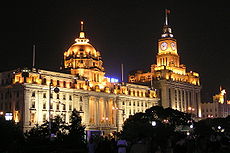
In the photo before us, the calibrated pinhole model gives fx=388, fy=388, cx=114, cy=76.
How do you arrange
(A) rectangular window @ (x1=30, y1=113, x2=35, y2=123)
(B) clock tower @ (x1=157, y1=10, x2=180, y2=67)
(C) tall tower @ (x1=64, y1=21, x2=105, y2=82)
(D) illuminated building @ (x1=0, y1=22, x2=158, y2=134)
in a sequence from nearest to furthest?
(A) rectangular window @ (x1=30, y1=113, x2=35, y2=123), (D) illuminated building @ (x1=0, y1=22, x2=158, y2=134), (C) tall tower @ (x1=64, y1=21, x2=105, y2=82), (B) clock tower @ (x1=157, y1=10, x2=180, y2=67)

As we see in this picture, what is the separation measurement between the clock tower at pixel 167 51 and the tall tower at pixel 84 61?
39956 mm

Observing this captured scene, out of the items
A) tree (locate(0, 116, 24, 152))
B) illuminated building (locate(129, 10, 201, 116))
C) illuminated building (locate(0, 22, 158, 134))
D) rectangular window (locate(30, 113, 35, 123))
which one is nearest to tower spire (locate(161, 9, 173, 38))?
illuminated building (locate(129, 10, 201, 116))

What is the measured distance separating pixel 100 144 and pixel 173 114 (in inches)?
3001


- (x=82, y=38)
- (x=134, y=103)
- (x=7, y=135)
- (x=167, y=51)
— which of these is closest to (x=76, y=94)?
(x=82, y=38)

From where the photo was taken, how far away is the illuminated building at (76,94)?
111438mm

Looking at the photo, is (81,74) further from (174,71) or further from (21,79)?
(174,71)

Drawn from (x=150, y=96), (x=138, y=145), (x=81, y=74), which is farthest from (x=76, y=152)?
(x=150, y=96)

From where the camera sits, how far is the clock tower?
178m

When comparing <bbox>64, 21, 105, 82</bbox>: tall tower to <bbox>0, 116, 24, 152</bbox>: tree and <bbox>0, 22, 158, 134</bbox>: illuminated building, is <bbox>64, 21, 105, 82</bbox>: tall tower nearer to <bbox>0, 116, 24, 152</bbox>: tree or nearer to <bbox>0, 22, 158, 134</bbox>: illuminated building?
<bbox>0, 22, 158, 134</bbox>: illuminated building

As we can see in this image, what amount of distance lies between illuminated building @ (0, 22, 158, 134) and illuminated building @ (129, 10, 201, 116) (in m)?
7.56

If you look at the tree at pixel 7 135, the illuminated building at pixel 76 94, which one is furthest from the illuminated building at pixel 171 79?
the tree at pixel 7 135

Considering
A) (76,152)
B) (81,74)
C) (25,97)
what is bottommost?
(76,152)

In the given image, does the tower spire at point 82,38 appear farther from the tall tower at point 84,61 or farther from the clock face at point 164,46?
the clock face at point 164,46

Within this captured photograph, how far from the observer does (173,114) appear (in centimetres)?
10875
